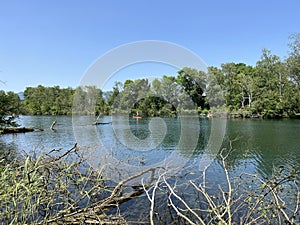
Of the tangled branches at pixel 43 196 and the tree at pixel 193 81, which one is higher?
the tree at pixel 193 81

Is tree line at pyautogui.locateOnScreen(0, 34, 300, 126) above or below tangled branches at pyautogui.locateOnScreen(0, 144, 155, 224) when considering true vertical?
above

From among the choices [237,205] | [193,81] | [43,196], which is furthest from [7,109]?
[193,81]

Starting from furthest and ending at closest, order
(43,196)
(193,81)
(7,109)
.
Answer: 1. (193,81)
2. (7,109)
3. (43,196)

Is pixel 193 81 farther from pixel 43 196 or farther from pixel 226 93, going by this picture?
pixel 43 196

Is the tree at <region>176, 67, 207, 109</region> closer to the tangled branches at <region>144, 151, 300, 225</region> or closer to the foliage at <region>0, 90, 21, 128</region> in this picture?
the foliage at <region>0, 90, 21, 128</region>

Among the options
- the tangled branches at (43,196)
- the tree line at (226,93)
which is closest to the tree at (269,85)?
the tree line at (226,93)

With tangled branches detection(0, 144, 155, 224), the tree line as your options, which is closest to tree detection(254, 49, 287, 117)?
the tree line

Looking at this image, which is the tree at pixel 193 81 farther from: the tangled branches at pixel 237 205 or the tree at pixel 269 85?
the tangled branches at pixel 237 205

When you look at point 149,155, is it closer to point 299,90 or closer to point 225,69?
point 299,90

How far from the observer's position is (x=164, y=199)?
7094 millimetres

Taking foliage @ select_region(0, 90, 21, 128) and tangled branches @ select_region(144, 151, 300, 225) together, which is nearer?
tangled branches @ select_region(144, 151, 300, 225)

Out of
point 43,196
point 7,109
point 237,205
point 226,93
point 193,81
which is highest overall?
point 193,81

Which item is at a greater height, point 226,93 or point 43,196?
point 226,93

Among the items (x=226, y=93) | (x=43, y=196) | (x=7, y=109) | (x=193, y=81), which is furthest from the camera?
(x=226, y=93)
